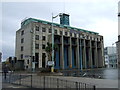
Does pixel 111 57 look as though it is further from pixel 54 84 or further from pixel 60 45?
pixel 54 84

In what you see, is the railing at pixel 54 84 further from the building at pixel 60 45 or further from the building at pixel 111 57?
the building at pixel 111 57

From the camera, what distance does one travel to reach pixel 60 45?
67062 mm

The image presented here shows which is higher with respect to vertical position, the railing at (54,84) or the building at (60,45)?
the building at (60,45)

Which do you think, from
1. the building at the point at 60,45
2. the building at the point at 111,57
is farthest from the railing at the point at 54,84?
the building at the point at 111,57

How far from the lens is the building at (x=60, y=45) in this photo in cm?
6156

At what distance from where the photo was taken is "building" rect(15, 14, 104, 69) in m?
61.6

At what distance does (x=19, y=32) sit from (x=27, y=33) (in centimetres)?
896

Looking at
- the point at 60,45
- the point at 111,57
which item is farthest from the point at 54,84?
the point at 111,57

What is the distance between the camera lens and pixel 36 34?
6238cm

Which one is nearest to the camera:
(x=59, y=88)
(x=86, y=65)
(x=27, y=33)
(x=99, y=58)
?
(x=59, y=88)

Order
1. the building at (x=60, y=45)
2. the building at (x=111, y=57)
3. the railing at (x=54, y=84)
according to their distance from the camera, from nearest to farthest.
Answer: the railing at (x=54, y=84), the building at (x=60, y=45), the building at (x=111, y=57)

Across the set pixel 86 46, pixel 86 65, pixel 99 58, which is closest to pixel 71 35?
pixel 86 46

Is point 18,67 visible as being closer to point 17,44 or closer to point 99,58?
point 17,44

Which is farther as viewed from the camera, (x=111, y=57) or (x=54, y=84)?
(x=111, y=57)
